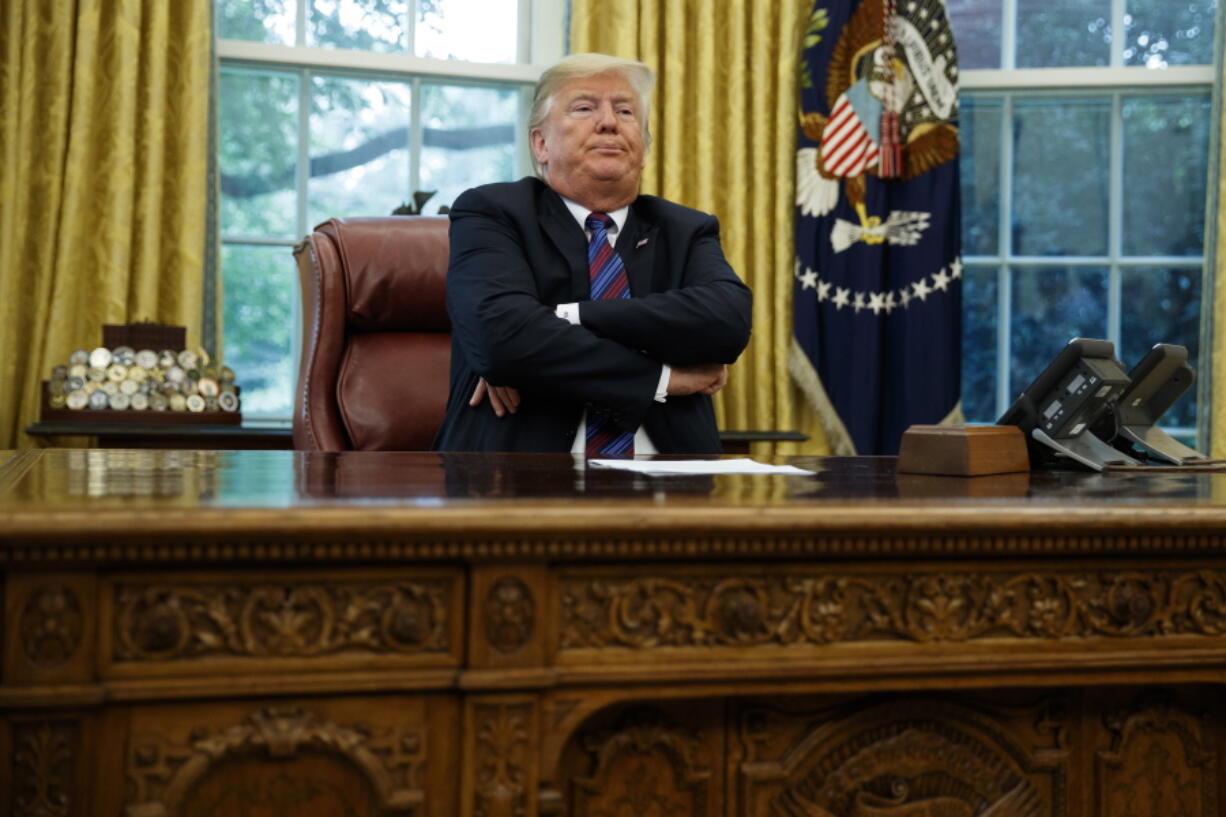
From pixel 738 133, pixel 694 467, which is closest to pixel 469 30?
pixel 738 133

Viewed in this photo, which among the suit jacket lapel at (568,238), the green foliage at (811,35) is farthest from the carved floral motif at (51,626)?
the green foliage at (811,35)

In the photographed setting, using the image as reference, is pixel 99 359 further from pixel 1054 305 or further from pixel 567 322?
pixel 1054 305

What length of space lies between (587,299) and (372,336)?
0.69 metres

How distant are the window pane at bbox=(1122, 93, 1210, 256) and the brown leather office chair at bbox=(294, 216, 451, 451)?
262 centimetres

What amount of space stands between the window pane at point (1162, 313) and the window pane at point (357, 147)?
2.48m

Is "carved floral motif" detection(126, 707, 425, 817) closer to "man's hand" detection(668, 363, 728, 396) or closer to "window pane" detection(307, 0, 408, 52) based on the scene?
"man's hand" detection(668, 363, 728, 396)

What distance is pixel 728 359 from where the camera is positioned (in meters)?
2.09

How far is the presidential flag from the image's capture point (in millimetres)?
3834

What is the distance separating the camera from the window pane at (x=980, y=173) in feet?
13.4

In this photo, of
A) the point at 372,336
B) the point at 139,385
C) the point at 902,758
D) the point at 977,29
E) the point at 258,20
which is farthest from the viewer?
the point at 977,29

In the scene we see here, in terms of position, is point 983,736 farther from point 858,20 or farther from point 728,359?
point 858,20

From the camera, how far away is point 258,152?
147 inches

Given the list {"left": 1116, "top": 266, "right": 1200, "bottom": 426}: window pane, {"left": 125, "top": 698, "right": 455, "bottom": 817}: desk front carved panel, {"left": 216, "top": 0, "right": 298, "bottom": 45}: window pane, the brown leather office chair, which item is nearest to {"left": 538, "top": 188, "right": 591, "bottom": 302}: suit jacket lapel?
the brown leather office chair

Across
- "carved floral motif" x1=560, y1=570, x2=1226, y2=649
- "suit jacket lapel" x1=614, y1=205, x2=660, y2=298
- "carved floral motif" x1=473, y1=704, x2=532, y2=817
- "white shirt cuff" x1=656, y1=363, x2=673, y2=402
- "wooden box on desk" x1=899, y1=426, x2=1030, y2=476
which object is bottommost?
"carved floral motif" x1=473, y1=704, x2=532, y2=817
